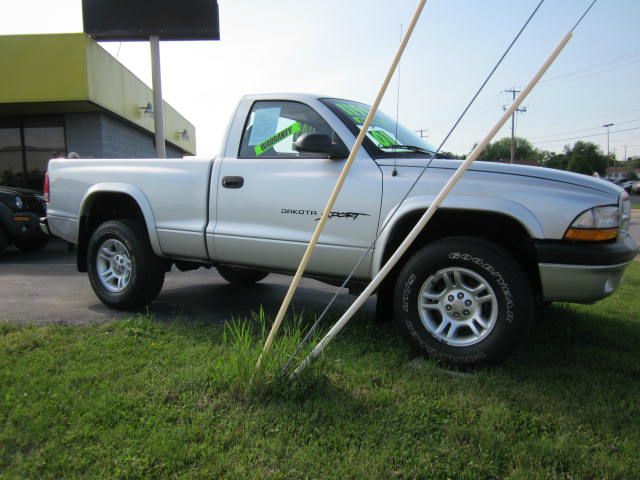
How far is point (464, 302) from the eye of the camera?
316cm

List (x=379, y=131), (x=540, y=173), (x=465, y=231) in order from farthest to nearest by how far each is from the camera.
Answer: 1. (x=379, y=131)
2. (x=465, y=231)
3. (x=540, y=173)

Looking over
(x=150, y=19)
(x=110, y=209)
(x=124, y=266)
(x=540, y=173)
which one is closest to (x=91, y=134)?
(x=150, y=19)

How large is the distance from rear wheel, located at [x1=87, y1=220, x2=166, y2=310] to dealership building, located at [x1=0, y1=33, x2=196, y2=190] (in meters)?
8.48

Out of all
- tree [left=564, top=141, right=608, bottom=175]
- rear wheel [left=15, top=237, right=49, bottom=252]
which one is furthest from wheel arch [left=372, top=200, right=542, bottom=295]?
tree [left=564, top=141, right=608, bottom=175]

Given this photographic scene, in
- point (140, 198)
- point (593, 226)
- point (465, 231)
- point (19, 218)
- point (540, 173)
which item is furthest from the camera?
point (19, 218)

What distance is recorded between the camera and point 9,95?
11672mm

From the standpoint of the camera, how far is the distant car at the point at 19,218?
816 centimetres

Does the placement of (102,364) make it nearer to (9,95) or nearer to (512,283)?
(512,283)

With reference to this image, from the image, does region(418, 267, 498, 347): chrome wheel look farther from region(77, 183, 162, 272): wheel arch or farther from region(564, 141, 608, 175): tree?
region(564, 141, 608, 175): tree

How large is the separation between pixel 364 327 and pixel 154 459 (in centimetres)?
219

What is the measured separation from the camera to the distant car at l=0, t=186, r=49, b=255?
26.8ft

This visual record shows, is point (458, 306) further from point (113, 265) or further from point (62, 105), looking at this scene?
point (62, 105)

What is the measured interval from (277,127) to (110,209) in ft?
6.71

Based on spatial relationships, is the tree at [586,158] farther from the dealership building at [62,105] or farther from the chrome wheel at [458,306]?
the chrome wheel at [458,306]
